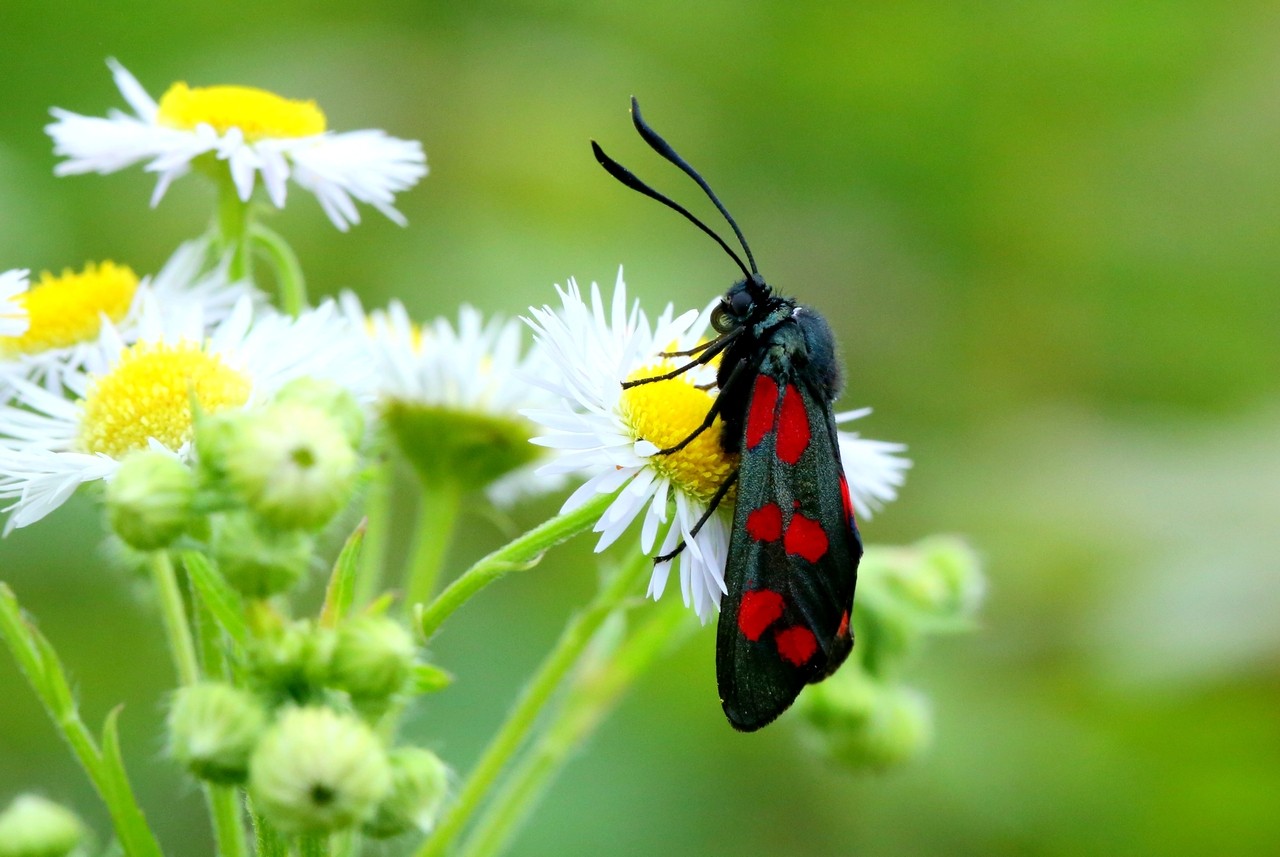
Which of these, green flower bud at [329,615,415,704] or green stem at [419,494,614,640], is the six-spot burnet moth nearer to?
green stem at [419,494,614,640]

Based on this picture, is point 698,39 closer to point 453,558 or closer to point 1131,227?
point 1131,227

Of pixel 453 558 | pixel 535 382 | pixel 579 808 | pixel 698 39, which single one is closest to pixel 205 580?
pixel 535 382

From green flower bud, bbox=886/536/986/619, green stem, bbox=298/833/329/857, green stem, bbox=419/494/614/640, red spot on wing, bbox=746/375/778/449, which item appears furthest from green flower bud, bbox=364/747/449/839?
green flower bud, bbox=886/536/986/619

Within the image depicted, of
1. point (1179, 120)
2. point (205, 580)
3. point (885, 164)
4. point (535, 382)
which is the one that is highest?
point (1179, 120)

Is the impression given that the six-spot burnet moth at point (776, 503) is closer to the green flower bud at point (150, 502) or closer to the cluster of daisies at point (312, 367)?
the cluster of daisies at point (312, 367)

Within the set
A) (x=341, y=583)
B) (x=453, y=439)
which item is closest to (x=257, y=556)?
(x=341, y=583)

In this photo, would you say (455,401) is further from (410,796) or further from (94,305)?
(410,796)

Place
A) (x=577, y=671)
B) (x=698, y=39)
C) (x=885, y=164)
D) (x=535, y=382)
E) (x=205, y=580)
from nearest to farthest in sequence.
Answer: (x=205, y=580), (x=535, y=382), (x=577, y=671), (x=885, y=164), (x=698, y=39)
